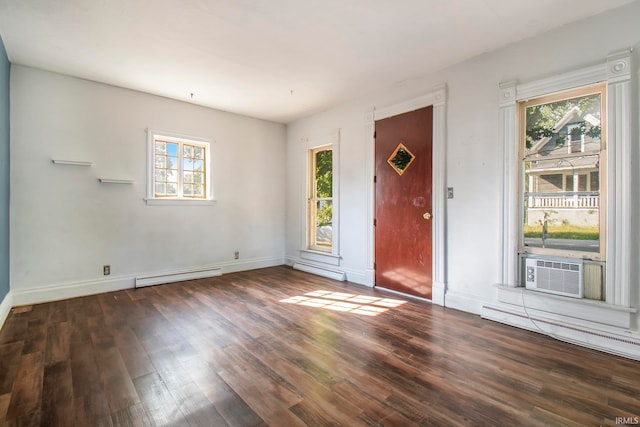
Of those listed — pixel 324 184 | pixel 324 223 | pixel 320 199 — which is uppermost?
pixel 324 184

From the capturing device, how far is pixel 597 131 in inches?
103

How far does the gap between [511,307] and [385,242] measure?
5.52 feet

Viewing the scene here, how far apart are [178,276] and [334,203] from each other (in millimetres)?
2756

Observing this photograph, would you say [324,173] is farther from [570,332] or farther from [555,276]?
[570,332]

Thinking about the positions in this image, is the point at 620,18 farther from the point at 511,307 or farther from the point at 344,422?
the point at 344,422

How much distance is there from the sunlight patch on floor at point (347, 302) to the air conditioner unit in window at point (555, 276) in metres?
1.40

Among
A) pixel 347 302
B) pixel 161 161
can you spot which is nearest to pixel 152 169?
pixel 161 161

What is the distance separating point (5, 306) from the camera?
315 centimetres

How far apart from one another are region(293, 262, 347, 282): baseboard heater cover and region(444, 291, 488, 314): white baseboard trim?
170 cm

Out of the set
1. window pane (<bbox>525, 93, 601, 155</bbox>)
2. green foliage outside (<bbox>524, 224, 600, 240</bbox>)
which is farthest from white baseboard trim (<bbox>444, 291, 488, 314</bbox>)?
window pane (<bbox>525, 93, 601, 155</bbox>)

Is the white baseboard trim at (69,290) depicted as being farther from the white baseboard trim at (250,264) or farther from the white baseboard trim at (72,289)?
the white baseboard trim at (250,264)

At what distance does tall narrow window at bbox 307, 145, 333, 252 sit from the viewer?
530cm

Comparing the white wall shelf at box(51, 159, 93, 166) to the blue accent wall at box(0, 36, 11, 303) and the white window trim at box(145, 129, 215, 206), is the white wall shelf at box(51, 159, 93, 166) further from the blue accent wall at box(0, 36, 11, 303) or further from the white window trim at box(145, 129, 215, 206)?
the white window trim at box(145, 129, 215, 206)

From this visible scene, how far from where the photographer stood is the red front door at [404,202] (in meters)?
3.75
